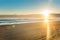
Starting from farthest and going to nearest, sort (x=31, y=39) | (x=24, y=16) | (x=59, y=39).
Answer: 1. (x=24, y=16)
2. (x=31, y=39)
3. (x=59, y=39)

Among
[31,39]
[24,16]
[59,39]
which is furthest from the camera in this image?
[24,16]

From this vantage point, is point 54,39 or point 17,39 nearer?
point 54,39

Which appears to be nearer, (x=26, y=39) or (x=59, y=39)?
(x=59, y=39)

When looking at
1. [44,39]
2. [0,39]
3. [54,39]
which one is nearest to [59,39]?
[54,39]

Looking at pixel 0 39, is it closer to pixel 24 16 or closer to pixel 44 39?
pixel 44 39

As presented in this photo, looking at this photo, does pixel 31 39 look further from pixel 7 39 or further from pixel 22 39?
pixel 7 39

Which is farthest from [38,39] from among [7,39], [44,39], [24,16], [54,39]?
[24,16]

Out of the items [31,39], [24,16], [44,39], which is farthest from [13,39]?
[24,16]

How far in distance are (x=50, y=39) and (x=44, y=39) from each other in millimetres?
630

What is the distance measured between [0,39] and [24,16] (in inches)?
1299

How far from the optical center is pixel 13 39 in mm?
10344

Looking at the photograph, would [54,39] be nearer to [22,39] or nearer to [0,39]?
[22,39]

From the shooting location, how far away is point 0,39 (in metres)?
10.4

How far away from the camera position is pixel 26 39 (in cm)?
1028
